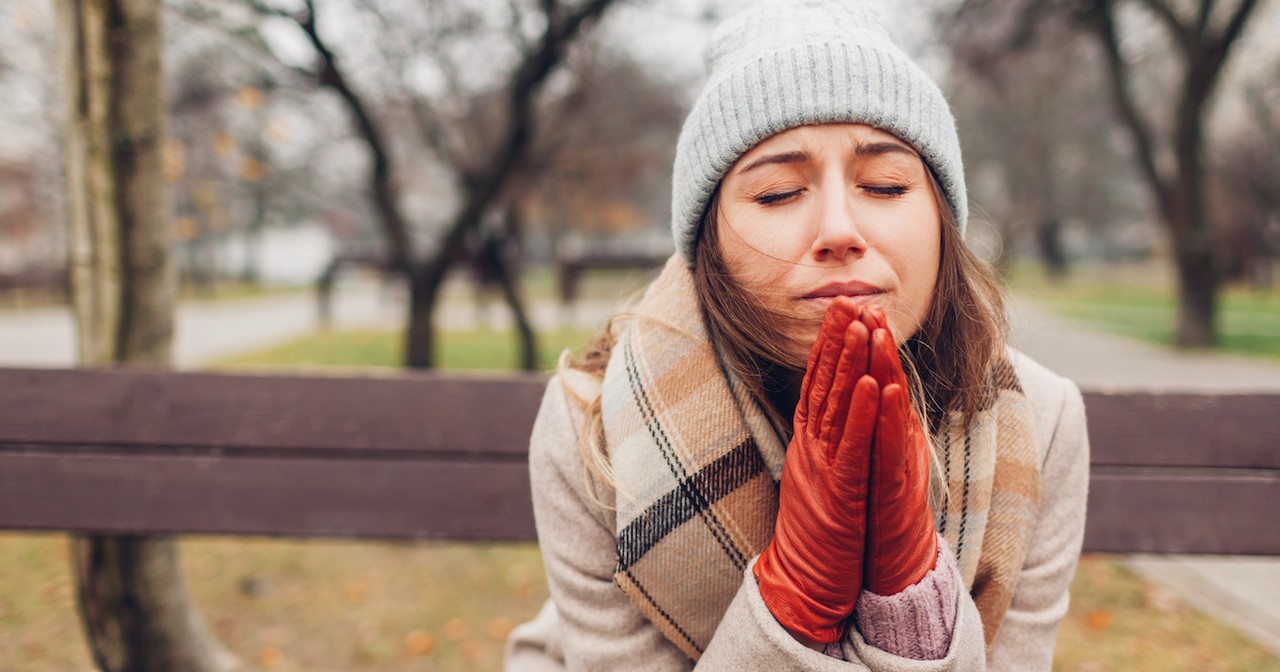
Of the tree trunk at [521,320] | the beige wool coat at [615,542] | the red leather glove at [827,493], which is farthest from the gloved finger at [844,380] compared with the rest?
the tree trunk at [521,320]

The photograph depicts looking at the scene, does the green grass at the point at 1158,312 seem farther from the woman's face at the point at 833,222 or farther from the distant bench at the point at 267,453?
the distant bench at the point at 267,453

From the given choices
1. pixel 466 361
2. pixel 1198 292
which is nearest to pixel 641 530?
pixel 466 361

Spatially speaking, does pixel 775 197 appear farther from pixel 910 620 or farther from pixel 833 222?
pixel 910 620

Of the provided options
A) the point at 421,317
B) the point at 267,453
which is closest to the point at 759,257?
the point at 267,453

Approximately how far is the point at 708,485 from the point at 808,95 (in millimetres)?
580

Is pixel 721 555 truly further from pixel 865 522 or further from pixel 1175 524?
pixel 1175 524

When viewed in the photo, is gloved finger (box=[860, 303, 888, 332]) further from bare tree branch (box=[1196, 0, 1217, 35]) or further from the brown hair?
bare tree branch (box=[1196, 0, 1217, 35])

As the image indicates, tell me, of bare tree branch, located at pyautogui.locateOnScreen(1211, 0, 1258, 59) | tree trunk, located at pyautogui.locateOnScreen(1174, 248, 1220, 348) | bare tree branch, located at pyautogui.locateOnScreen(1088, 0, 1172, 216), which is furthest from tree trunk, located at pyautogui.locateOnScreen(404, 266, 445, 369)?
tree trunk, located at pyautogui.locateOnScreen(1174, 248, 1220, 348)

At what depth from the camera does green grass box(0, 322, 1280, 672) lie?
2756mm

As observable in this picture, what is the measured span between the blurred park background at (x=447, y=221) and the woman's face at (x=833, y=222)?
0.42 m

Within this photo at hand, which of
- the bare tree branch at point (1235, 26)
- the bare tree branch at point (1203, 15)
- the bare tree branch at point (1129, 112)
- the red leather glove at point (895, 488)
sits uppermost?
the bare tree branch at point (1203, 15)

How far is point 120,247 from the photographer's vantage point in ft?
7.37

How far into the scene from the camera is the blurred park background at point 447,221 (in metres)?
2.32

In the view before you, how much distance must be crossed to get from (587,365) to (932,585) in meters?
0.74
